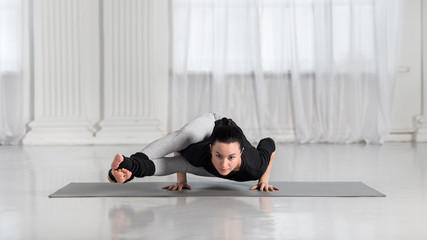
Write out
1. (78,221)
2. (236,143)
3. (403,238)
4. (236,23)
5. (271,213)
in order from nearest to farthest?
(403,238)
(78,221)
(271,213)
(236,143)
(236,23)

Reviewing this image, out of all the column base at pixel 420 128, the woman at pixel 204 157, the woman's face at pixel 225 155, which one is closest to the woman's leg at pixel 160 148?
the woman at pixel 204 157

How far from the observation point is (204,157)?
2.71 metres

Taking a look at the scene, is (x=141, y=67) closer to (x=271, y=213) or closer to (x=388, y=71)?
(x=388, y=71)

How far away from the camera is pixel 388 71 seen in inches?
240

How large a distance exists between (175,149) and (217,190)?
287 millimetres

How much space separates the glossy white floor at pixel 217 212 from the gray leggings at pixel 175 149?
209 mm

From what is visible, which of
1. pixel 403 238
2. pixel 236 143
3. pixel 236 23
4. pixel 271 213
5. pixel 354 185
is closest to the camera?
pixel 403 238

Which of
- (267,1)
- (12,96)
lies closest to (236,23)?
A: (267,1)

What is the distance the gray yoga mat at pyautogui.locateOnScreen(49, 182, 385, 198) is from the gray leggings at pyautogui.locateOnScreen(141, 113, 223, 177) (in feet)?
0.35

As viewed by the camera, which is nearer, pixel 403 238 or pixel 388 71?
pixel 403 238

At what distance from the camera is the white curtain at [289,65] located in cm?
608

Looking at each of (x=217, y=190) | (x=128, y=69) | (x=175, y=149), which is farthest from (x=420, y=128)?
(x=175, y=149)

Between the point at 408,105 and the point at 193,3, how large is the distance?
245 centimetres

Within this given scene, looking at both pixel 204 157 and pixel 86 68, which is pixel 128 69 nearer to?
pixel 86 68
